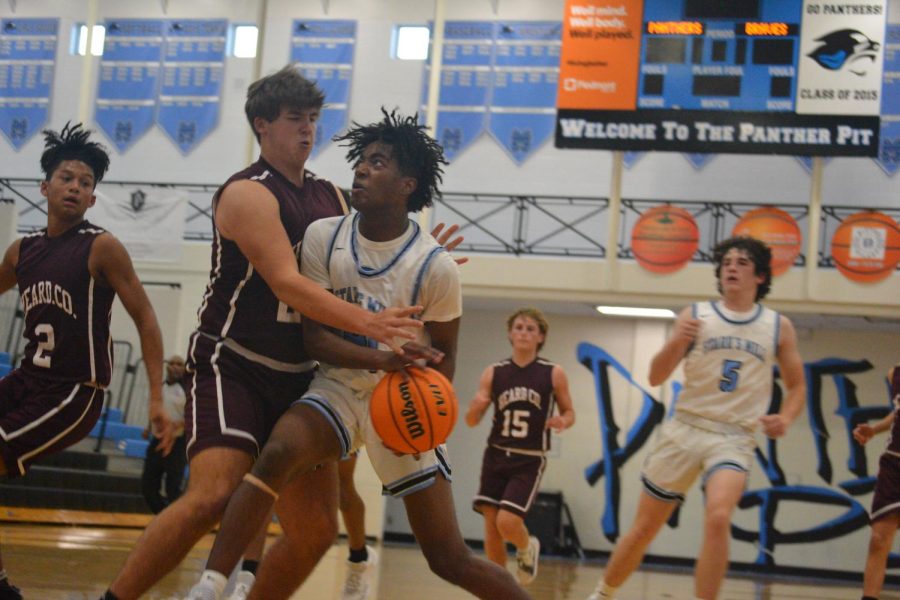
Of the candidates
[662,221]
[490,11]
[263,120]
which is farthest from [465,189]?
[263,120]

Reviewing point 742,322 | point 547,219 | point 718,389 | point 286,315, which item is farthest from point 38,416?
point 547,219

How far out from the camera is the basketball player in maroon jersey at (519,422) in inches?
318

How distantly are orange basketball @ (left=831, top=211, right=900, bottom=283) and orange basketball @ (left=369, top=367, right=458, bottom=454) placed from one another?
36.0 ft

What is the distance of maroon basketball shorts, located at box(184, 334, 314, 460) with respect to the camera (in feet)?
12.0

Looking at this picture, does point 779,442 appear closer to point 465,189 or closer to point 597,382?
point 597,382

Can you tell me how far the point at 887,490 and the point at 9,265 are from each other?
18.0 feet

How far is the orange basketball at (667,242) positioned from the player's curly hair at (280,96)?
10368mm

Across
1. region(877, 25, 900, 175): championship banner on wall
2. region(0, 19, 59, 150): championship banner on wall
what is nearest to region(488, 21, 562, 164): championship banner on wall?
region(877, 25, 900, 175): championship banner on wall

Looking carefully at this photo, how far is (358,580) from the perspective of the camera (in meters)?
6.12

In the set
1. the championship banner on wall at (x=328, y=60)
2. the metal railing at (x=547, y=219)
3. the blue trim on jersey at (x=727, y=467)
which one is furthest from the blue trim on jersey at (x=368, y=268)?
the championship banner on wall at (x=328, y=60)

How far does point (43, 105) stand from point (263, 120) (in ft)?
50.7

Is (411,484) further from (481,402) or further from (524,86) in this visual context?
(524,86)

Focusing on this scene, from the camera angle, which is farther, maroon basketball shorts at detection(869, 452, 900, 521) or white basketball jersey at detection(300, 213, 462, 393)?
maroon basketball shorts at detection(869, 452, 900, 521)

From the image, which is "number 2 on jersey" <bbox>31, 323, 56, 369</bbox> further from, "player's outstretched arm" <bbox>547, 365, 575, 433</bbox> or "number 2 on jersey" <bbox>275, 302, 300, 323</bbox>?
"player's outstretched arm" <bbox>547, 365, 575, 433</bbox>
